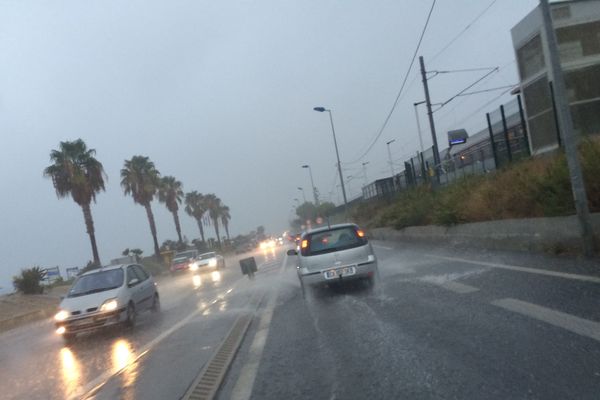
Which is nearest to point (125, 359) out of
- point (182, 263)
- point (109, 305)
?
point (109, 305)


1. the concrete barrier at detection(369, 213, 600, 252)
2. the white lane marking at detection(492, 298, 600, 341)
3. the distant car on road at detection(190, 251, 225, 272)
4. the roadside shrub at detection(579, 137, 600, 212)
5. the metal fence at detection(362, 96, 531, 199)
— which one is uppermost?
the metal fence at detection(362, 96, 531, 199)

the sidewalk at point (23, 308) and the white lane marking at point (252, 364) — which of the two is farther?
the sidewalk at point (23, 308)

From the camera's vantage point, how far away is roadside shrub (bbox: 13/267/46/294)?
28297 mm

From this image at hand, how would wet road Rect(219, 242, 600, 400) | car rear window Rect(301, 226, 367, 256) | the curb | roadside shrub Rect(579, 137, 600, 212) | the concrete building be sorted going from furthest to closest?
the concrete building, the curb, car rear window Rect(301, 226, 367, 256), roadside shrub Rect(579, 137, 600, 212), wet road Rect(219, 242, 600, 400)

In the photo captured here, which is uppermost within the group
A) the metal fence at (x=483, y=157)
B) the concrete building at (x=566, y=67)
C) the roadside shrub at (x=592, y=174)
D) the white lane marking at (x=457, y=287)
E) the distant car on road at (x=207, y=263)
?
the concrete building at (x=566, y=67)

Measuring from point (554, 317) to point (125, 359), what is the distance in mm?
5797

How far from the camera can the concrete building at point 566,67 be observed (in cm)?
2042

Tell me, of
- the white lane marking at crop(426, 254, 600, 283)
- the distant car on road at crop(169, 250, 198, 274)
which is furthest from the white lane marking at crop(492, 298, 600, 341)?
the distant car on road at crop(169, 250, 198, 274)

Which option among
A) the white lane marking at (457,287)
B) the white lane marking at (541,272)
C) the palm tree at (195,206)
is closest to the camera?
the white lane marking at (541,272)

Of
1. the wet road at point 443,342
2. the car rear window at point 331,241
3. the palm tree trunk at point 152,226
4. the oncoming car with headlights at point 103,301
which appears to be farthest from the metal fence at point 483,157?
the palm tree trunk at point 152,226

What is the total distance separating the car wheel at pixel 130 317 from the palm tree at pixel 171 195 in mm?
52402

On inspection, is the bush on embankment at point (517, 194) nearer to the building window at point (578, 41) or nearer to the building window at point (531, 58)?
the building window at point (531, 58)

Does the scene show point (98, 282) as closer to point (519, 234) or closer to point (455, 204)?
point (519, 234)

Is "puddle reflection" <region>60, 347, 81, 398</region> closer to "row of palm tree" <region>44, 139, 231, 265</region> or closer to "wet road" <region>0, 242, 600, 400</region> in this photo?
"wet road" <region>0, 242, 600, 400</region>
